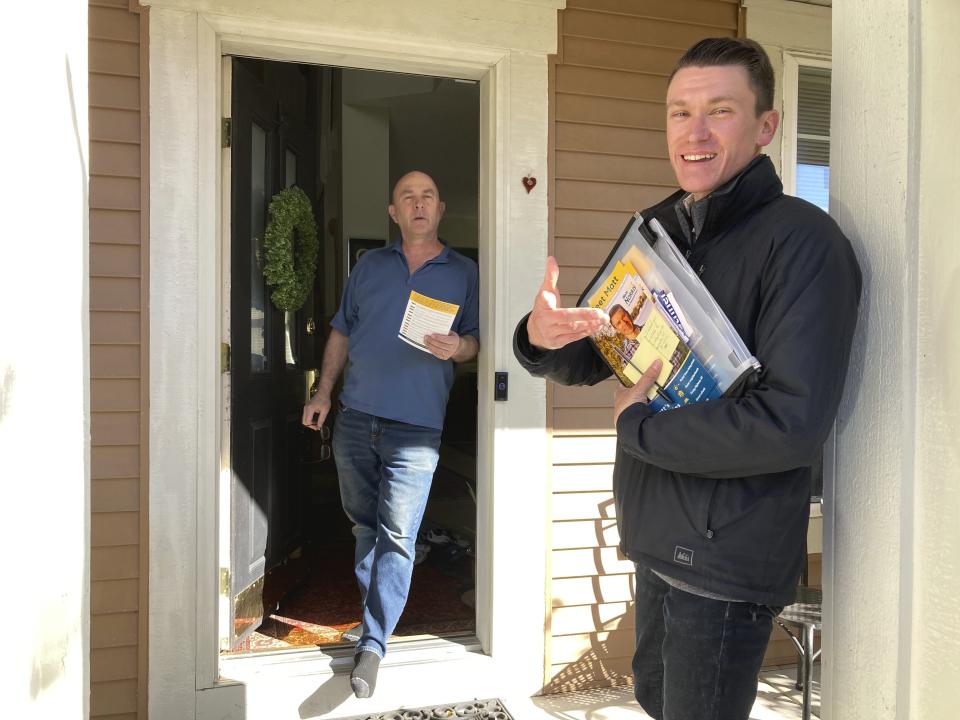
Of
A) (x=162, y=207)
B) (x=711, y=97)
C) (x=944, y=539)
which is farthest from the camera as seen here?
(x=162, y=207)

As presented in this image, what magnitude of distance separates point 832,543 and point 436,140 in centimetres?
653

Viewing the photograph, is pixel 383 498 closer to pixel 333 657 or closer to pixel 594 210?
pixel 333 657

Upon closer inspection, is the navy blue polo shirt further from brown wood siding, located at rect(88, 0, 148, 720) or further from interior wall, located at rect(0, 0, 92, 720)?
interior wall, located at rect(0, 0, 92, 720)

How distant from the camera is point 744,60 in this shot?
1318mm

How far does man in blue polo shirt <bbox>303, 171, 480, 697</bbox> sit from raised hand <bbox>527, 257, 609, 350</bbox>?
150cm

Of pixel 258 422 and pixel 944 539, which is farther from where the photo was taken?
pixel 258 422

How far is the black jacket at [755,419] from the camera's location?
3.73 ft

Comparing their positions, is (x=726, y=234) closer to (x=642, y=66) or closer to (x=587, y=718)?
(x=642, y=66)

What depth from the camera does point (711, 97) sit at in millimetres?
1330

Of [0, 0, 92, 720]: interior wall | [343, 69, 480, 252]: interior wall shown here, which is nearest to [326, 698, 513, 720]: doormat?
[0, 0, 92, 720]: interior wall

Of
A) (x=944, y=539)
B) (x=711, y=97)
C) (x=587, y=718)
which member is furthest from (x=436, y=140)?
(x=944, y=539)

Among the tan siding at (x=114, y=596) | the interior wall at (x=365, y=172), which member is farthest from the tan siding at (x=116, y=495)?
the interior wall at (x=365, y=172)

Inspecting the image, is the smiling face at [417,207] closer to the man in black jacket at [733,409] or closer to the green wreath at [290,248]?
the green wreath at [290,248]

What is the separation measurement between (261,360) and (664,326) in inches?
91.6
